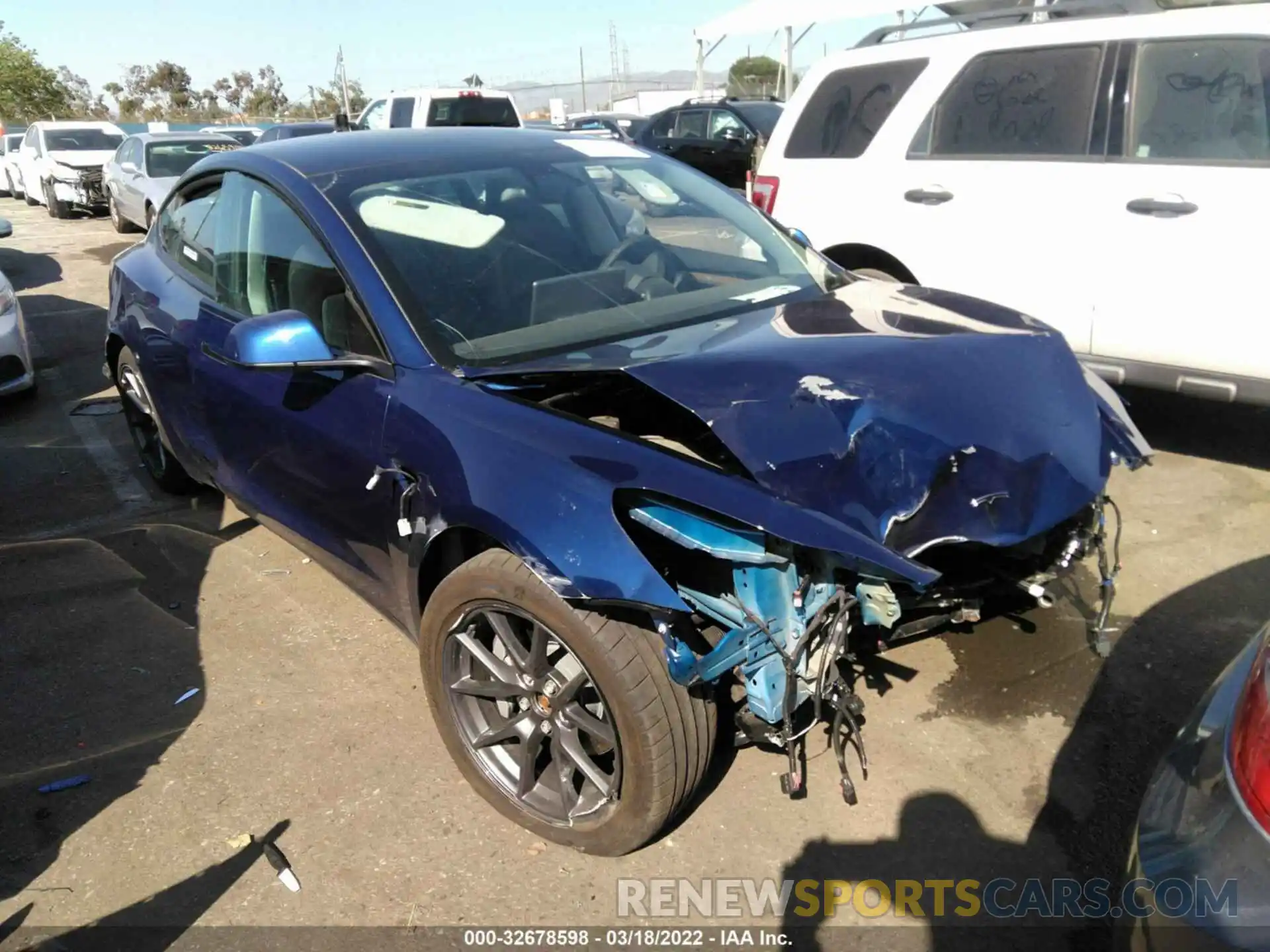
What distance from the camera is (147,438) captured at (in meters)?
4.98

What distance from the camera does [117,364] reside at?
16.1 ft

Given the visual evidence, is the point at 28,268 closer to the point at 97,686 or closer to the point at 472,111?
the point at 472,111

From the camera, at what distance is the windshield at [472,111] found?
50.0 feet

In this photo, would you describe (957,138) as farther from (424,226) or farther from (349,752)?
(349,752)

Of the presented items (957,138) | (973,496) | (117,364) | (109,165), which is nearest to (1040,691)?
(973,496)

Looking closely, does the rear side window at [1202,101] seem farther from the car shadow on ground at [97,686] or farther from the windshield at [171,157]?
the windshield at [171,157]

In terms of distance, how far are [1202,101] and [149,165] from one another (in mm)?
13691

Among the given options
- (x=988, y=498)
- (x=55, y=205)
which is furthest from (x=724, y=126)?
(x=988, y=498)

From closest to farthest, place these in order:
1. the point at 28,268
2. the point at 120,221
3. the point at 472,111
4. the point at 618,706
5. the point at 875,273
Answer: the point at 618,706 → the point at 875,273 → the point at 28,268 → the point at 120,221 → the point at 472,111

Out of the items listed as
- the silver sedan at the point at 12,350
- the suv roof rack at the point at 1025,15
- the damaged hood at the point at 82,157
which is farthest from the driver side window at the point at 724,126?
the damaged hood at the point at 82,157

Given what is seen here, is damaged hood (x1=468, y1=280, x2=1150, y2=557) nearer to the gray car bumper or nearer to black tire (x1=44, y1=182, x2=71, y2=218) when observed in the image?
the gray car bumper

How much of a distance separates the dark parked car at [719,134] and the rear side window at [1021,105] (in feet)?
28.6

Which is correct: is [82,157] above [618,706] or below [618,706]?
above

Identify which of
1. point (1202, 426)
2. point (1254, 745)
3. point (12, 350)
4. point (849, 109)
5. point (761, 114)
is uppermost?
point (761, 114)
